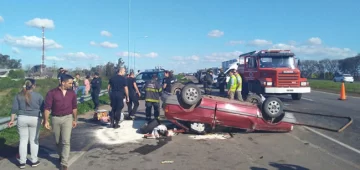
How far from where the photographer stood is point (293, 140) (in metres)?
8.78

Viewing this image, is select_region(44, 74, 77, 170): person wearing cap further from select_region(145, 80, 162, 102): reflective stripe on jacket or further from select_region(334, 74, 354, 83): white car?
select_region(334, 74, 354, 83): white car

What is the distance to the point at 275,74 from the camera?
18.5 m

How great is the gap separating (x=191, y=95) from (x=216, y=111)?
76 centimetres

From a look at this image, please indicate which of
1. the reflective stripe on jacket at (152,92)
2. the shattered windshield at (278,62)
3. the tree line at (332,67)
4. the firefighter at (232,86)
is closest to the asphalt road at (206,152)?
the reflective stripe on jacket at (152,92)

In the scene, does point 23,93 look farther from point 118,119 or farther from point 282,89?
point 282,89

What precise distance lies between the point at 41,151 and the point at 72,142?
3.62 ft

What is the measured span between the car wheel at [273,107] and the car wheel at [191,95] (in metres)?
1.77

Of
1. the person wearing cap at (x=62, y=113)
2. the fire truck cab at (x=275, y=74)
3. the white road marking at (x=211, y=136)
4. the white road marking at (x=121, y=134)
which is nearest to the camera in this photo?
the person wearing cap at (x=62, y=113)

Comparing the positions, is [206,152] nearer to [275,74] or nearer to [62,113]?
[62,113]

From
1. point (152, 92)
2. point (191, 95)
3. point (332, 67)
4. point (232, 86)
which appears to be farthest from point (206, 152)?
point (332, 67)

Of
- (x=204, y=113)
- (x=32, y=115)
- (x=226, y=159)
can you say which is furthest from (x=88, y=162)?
(x=204, y=113)

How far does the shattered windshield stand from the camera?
760 inches

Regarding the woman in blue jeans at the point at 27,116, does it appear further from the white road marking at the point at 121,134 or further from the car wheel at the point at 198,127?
the car wheel at the point at 198,127

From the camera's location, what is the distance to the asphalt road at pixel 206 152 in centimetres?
652
